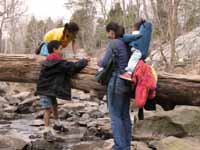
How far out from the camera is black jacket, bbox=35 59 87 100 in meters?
7.61

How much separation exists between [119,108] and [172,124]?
1.98m

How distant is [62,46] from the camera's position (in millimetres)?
8078

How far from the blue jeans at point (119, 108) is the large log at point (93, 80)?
1.24 m

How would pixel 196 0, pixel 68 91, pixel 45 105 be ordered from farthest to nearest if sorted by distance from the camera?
1. pixel 196 0
2. pixel 45 105
3. pixel 68 91

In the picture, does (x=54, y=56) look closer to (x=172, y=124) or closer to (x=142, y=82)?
(x=142, y=82)

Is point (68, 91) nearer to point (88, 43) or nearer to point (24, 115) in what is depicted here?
point (24, 115)

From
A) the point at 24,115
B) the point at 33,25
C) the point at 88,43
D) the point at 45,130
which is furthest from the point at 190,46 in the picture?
the point at 33,25

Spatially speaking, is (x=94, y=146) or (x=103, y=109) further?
(x=103, y=109)

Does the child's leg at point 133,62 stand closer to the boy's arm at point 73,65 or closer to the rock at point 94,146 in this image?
the rock at point 94,146

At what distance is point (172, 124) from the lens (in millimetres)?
7781

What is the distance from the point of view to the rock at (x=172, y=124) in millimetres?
7660

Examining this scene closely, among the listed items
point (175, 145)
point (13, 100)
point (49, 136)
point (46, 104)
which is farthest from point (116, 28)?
point (13, 100)

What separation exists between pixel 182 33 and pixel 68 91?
69.0 feet

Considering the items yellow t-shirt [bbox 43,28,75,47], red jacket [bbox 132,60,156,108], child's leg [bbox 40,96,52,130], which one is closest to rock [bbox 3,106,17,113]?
child's leg [bbox 40,96,52,130]
